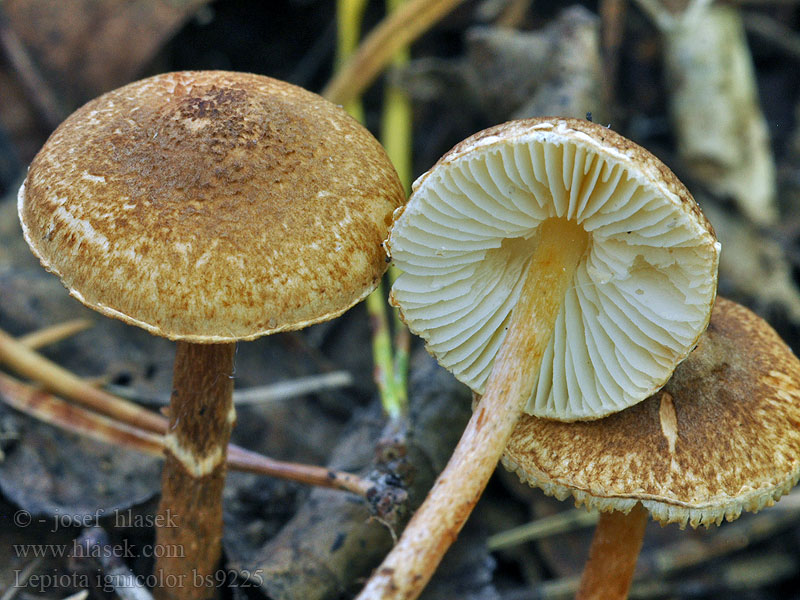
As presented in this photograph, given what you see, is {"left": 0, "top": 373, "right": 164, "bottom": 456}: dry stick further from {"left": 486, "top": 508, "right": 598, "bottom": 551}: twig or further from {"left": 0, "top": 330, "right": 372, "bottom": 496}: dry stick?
{"left": 486, "top": 508, "right": 598, "bottom": 551}: twig

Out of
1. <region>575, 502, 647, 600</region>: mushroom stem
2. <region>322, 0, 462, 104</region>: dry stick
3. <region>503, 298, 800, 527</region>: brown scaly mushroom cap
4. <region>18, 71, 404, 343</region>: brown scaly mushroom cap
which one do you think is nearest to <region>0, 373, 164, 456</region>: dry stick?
<region>18, 71, 404, 343</region>: brown scaly mushroom cap

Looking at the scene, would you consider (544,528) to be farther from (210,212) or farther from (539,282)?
(210,212)

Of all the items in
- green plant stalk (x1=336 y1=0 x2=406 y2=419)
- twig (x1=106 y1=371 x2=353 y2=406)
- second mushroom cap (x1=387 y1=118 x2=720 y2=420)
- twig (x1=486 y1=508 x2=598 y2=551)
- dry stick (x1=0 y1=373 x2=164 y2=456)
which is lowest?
twig (x1=486 y1=508 x2=598 y2=551)

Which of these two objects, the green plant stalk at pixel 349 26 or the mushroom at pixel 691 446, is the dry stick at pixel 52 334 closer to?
the green plant stalk at pixel 349 26

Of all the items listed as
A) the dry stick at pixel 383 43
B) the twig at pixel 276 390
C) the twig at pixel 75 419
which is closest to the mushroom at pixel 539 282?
the twig at pixel 75 419

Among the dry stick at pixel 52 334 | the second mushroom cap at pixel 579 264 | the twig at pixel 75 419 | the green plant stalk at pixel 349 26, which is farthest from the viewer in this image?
the green plant stalk at pixel 349 26

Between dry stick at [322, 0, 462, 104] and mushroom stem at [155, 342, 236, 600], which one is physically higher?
dry stick at [322, 0, 462, 104]
